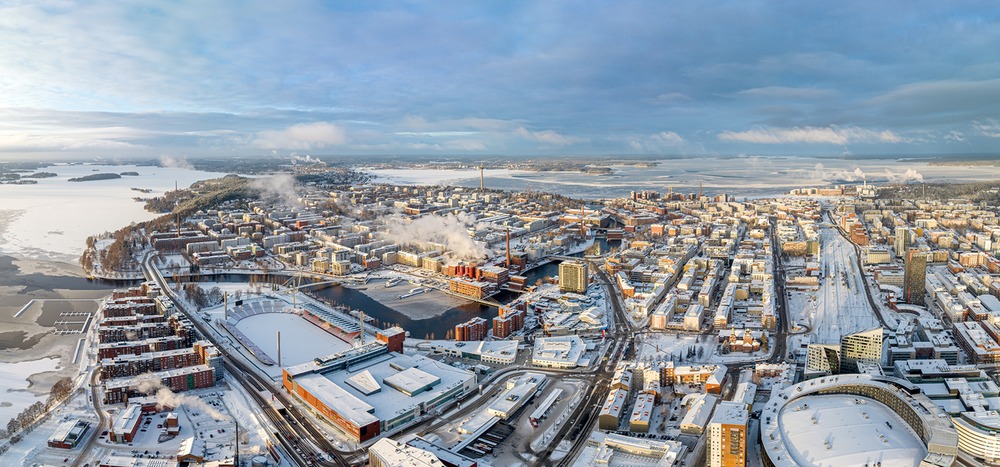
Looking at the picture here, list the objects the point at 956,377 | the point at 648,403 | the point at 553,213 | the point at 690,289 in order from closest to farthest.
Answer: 1. the point at 648,403
2. the point at 956,377
3. the point at 690,289
4. the point at 553,213

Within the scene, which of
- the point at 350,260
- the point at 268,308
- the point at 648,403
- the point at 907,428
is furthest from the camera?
the point at 350,260

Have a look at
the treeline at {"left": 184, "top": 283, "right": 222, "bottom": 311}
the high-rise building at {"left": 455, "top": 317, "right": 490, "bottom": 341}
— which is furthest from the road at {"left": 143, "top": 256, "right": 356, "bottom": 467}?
the high-rise building at {"left": 455, "top": 317, "right": 490, "bottom": 341}

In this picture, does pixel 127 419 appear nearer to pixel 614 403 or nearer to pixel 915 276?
pixel 614 403

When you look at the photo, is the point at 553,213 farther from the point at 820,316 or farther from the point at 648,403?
the point at 648,403

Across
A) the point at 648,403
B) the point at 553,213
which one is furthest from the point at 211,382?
the point at 553,213

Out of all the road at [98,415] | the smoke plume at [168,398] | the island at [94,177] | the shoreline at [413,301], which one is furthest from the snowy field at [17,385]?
the island at [94,177]
